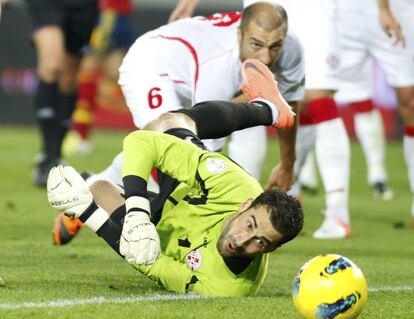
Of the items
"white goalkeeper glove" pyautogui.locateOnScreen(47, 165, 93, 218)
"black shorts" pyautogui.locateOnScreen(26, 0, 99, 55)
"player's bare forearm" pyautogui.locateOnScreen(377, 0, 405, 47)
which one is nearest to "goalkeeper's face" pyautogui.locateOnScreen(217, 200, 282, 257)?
"white goalkeeper glove" pyautogui.locateOnScreen(47, 165, 93, 218)

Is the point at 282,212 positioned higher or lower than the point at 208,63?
higher

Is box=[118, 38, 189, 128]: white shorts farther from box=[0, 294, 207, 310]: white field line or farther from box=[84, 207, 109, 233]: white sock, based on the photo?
box=[0, 294, 207, 310]: white field line

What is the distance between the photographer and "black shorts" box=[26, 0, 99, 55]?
9.98 m

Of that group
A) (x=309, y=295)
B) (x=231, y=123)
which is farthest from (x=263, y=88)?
(x=309, y=295)

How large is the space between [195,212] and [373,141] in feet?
18.5

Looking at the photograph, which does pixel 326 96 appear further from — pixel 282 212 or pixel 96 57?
pixel 96 57

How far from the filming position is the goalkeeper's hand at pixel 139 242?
4559 mm

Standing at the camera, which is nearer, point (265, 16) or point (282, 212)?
point (282, 212)

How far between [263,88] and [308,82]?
1906mm

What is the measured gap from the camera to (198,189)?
523 centimetres

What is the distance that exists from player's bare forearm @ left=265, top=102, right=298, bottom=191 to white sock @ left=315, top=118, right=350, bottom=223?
815 mm

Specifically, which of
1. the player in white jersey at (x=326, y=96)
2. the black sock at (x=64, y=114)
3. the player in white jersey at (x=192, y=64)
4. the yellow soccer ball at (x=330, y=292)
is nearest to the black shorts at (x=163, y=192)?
the player in white jersey at (x=192, y=64)

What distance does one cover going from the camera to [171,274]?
201 inches

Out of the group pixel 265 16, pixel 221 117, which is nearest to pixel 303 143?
pixel 265 16
